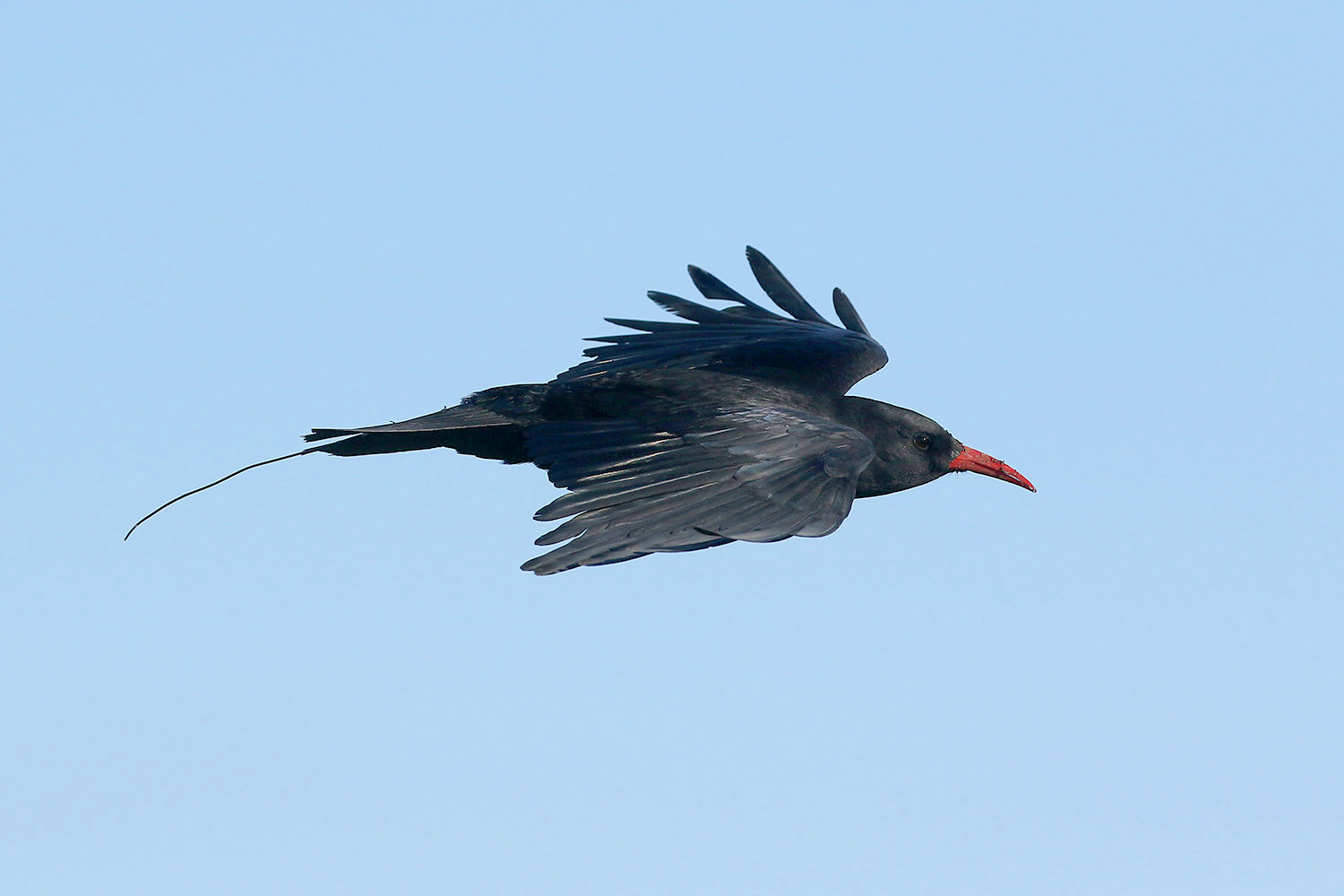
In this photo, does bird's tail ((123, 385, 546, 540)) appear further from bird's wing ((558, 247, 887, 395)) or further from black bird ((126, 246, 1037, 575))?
bird's wing ((558, 247, 887, 395))

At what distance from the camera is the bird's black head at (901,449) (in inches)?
381

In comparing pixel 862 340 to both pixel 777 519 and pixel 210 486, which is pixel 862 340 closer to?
pixel 777 519

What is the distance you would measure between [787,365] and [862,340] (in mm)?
831

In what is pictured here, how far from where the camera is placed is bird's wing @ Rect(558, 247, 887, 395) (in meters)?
9.38

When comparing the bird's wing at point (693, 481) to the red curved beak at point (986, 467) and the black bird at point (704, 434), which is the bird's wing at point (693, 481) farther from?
the red curved beak at point (986, 467)

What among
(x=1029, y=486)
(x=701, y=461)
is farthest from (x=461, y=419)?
(x=1029, y=486)

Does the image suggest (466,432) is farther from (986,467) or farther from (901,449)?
(986,467)

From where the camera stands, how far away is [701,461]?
319 inches

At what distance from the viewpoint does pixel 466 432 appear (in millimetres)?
8867

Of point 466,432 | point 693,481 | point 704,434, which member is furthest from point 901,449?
point 466,432

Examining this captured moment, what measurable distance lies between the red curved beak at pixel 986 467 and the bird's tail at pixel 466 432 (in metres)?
2.87

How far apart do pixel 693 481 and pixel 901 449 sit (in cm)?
231

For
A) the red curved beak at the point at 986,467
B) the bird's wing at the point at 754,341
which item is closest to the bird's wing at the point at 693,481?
the bird's wing at the point at 754,341

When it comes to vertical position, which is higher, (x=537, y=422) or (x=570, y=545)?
(x=537, y=422)
